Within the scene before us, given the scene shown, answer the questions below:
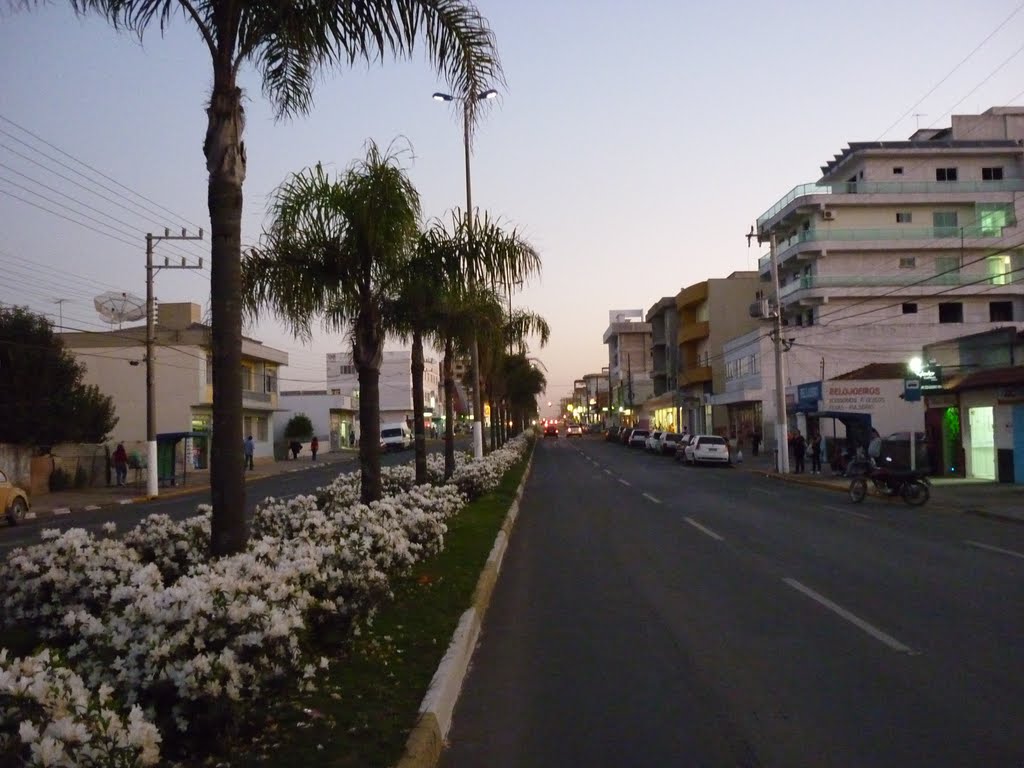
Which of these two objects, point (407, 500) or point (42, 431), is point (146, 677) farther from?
point (42, 431)

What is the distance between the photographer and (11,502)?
90.1 feet

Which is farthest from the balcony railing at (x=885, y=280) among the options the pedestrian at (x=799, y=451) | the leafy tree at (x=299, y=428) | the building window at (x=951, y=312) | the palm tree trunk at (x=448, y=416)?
the palm tree trunk at (x=448, y=416)

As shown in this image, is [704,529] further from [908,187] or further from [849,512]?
[908,187]

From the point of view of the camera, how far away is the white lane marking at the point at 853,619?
8.93m

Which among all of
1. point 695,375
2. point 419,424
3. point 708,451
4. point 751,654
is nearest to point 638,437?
point 695,375

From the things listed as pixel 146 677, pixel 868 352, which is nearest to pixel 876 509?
pixel 146 677

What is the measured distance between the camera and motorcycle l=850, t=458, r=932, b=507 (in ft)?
82.5

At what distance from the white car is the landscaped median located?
1586 inches

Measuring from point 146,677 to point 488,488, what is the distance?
1923cm

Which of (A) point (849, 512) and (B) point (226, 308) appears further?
(A) point (849, 512)

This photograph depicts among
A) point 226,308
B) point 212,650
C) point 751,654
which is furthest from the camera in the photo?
point 751,654

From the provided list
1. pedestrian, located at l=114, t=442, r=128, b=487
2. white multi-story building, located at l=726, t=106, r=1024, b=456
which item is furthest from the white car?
pedestrian, located at l=114, t=442, r=128, b=487

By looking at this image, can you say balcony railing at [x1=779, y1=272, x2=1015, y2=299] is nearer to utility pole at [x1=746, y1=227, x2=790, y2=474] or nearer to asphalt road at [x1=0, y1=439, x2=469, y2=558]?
utility pole at [x1=746, y1=227, x2=790, y2=474]

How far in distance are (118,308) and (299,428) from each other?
30.6 metres
